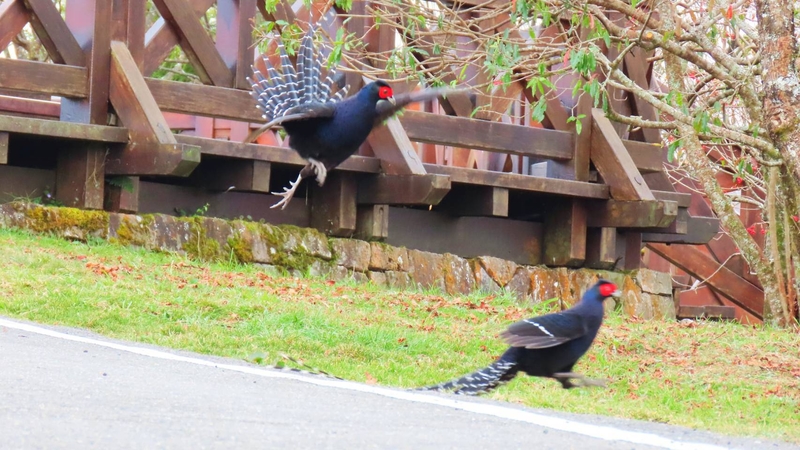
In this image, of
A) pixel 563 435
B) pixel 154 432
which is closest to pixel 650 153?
pixel 563 435

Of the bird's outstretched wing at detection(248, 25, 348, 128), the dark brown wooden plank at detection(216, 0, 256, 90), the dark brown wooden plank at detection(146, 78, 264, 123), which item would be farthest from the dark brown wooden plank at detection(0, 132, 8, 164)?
the dark brown wooden plank at detection(216, 0, 256, 90)

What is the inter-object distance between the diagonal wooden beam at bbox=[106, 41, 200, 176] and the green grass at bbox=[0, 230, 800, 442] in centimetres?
71

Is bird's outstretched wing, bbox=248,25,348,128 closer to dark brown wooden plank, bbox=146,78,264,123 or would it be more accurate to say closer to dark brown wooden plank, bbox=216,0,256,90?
dark brown wooden plank, bbox=146,78,264,123

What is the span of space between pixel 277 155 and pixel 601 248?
3672 millimetres

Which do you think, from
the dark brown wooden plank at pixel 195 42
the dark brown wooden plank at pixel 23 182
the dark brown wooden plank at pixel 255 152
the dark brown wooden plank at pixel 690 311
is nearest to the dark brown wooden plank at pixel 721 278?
the dark brown wooden plank at pixel 690 311

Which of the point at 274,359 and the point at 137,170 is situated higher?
the point at 137,170

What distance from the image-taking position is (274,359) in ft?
23.5

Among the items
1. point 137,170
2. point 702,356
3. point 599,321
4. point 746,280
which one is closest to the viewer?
point 599,321

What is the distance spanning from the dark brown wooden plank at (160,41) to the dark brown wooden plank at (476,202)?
117 inches

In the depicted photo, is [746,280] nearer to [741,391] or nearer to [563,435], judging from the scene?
[741,391]

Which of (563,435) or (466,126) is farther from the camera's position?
(466,126)

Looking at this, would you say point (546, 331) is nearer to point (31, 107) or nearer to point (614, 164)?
point (614, 164)

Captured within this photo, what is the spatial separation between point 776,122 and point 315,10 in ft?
17.2

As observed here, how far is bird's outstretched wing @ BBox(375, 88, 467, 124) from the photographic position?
8.67 m
